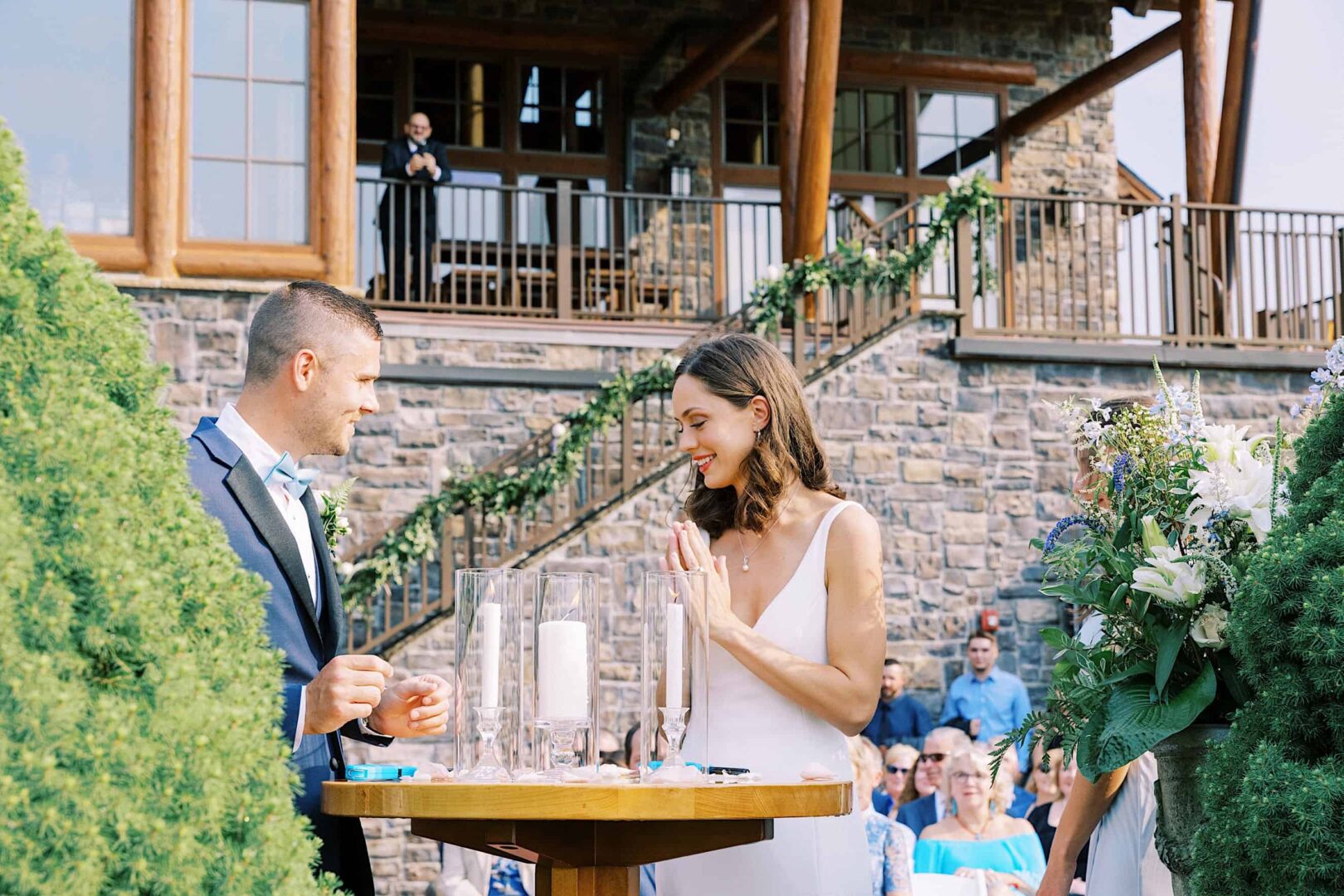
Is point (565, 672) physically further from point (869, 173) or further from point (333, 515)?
point (869, 173)

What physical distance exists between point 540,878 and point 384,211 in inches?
417

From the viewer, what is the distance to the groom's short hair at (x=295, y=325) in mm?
2812

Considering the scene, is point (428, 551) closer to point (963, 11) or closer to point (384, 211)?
point (384, 211)

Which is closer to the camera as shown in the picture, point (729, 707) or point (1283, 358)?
point (729, 707)

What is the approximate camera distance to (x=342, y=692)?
229 centimetres

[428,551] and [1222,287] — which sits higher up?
[1222,287]

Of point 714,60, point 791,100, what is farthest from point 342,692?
point 714,60

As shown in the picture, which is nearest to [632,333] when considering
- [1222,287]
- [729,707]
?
[1222,287]

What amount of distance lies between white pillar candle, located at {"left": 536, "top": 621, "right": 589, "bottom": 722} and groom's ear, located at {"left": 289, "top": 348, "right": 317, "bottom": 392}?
776mm

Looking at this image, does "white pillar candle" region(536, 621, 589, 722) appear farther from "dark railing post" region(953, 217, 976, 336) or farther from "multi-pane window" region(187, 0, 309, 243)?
"dark railing post" region(953, 217, 976, 336)

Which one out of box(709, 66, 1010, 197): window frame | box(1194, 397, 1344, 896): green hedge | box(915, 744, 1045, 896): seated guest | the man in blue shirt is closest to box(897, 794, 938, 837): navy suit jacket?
box(915, 744, 1045, 896): seated guest

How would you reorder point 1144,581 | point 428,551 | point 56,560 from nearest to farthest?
point 56,560
point 1144,581
point 428,551

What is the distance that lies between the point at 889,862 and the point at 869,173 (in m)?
11.4

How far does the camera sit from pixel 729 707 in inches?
117
